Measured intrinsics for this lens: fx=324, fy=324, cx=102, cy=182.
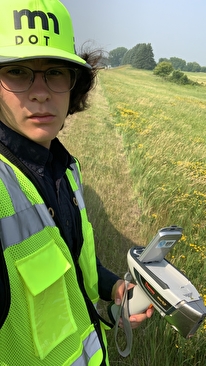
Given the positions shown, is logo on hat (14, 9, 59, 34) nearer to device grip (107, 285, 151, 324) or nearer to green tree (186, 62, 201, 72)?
device grip (107, 285, 151, 324)

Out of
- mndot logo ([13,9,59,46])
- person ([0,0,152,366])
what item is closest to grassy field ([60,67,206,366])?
person ([0,0,152,366])

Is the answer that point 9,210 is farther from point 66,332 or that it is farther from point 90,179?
point 90,179

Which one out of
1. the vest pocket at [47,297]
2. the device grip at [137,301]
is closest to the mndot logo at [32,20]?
the vest pocket at [47,297]

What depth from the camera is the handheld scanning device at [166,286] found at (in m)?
1.19

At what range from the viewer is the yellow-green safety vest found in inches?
37.3

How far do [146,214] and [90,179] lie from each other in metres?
1.27

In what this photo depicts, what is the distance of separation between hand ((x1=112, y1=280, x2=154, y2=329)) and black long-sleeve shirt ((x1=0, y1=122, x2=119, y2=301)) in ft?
0.12

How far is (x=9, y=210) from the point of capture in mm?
969

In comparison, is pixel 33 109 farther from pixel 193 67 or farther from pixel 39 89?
pixel 193 67

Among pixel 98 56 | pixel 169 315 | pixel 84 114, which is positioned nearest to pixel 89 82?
pixel 98 56

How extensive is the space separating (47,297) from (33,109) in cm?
67

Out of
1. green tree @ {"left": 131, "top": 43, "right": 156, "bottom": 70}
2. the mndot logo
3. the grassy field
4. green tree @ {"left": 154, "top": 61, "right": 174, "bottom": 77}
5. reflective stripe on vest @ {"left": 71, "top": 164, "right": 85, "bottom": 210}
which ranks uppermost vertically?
green tree @ {"left": 131, "top": 43, "right": 156, "bottom": 70}

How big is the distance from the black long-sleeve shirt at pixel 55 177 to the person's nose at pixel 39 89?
0.52ft

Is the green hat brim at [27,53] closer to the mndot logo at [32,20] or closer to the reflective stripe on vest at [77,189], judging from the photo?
the mndot logo at [32,20]
